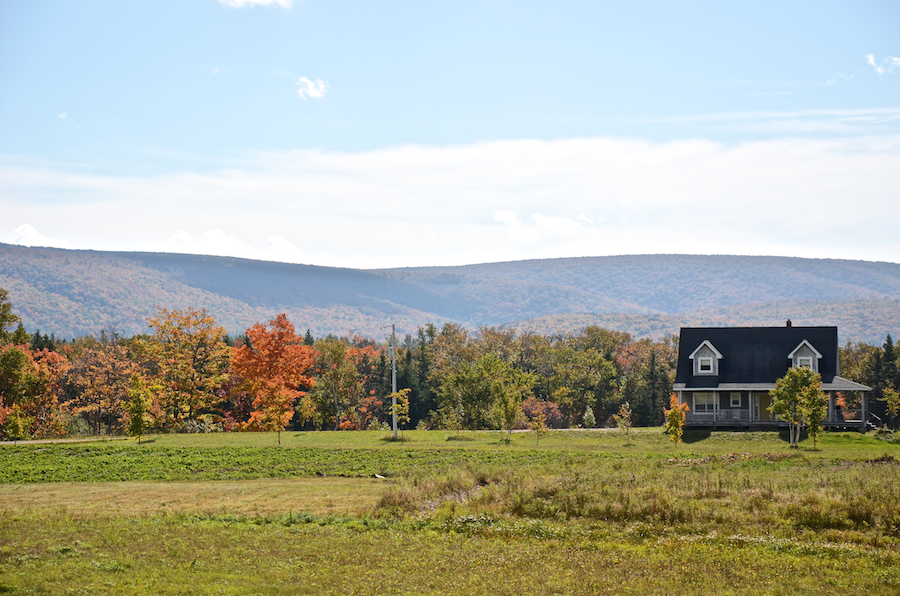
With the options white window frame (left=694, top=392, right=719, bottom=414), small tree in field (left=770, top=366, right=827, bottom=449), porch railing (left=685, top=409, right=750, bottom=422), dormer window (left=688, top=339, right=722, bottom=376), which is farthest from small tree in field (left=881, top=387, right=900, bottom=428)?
A: small tree in field (left=770, top=366, right=827, bottom=449)

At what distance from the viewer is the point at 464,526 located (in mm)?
21969

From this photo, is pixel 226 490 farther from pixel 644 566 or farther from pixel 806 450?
pixel 806 450

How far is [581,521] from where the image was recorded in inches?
885

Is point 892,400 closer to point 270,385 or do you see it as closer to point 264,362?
point 270,385

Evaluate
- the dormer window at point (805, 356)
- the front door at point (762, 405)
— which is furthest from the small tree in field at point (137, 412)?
the dormer window at point (805, 356)

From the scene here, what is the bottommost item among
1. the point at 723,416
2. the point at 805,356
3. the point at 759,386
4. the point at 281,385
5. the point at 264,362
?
the point at 723,416

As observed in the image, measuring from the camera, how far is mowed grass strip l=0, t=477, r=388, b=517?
990 inches

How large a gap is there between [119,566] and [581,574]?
988cm

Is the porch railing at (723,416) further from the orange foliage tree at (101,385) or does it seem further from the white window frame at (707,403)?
the orange foliage tree at (101,385)

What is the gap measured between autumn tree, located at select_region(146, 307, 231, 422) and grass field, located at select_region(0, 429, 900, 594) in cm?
3032

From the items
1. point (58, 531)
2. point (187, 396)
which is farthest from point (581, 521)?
point (187, 396)

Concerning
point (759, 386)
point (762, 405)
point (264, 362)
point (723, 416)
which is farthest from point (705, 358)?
point (264, 362)

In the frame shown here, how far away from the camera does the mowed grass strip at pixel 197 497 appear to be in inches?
990

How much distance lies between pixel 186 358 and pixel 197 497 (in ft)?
142
